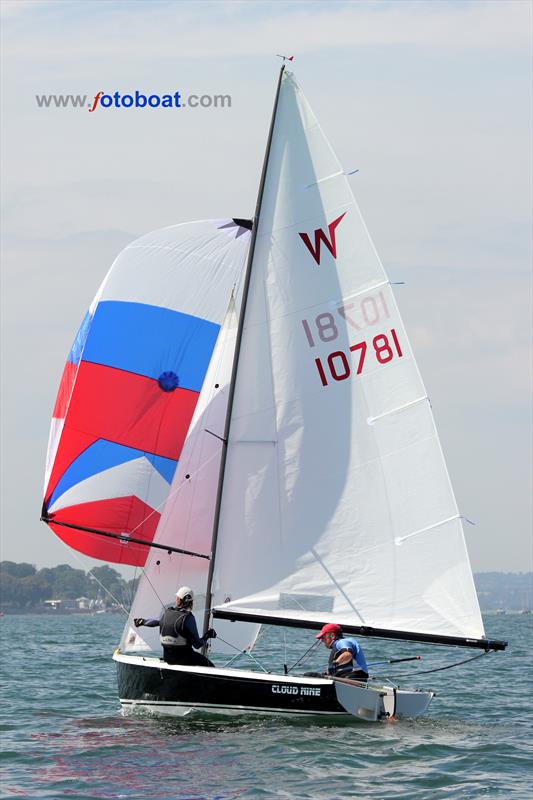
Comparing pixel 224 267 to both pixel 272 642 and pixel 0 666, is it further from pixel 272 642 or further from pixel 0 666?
pixel 272 642

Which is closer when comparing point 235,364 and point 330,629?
point 330,629

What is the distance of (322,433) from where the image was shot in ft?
53.0

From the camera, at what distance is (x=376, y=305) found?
1600 cm

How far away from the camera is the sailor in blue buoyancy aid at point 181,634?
15117 mm

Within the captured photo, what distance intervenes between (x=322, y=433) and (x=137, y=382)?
3.19 m

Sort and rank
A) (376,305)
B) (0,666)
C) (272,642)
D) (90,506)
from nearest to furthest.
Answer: (376,305) → (90,506) → (0,666) → (272,642)

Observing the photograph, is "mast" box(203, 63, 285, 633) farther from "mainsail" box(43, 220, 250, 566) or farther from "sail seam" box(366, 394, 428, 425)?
"mainsail" box(43, 220, 250, 566)

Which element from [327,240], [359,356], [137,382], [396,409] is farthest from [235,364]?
[137,382]

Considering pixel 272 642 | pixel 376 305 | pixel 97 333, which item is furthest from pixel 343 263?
pixel 272 642

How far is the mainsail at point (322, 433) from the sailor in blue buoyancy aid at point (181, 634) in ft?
2.32

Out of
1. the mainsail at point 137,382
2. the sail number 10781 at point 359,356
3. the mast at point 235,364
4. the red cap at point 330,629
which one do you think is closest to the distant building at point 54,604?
the mainsail at point 137,382

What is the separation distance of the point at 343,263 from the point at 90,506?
4.74 metres

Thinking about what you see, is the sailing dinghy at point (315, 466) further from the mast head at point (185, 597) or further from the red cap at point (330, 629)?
the mast head at point (185, 597)

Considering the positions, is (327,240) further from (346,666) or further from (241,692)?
(241,692)
